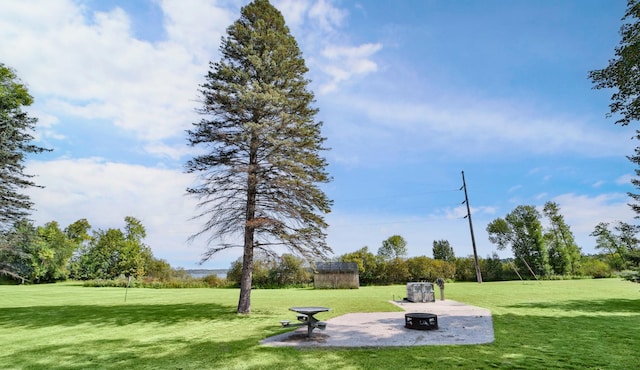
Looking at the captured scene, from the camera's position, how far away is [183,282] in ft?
131

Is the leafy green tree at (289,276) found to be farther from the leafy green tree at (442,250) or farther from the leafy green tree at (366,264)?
the leafy green tree at (442,250)

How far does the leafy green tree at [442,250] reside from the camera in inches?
2452

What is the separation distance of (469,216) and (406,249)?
35.0 metres

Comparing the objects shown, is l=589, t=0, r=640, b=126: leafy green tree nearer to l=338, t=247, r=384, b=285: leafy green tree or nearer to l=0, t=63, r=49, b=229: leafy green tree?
l=0, t=63, r=49, b=229: leafy green tree

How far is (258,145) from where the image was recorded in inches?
567

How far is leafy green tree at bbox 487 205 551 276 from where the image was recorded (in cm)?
4553

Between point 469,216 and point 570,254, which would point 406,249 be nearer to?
point 570,254

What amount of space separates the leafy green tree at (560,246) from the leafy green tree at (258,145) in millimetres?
47751

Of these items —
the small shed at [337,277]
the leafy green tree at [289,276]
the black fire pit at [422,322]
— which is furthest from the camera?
the leafy green tree at [289,276]

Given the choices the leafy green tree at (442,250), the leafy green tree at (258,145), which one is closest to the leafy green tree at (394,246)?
the leafy green tree at (442,250)

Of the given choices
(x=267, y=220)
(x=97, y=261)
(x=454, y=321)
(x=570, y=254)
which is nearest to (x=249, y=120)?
(x=267, y=220)

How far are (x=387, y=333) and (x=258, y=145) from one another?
9.40 meters

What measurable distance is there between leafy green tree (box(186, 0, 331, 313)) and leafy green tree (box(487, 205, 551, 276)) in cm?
4268

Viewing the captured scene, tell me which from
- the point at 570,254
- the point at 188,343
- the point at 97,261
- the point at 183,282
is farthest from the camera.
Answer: the point at 97,261
